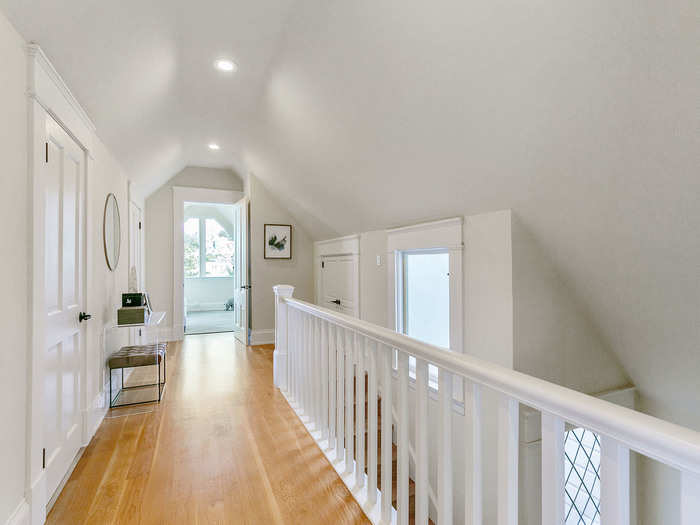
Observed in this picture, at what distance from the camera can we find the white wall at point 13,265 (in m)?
1.29

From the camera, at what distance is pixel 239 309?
17.3 ft

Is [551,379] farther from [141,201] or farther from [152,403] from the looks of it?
[141,201]

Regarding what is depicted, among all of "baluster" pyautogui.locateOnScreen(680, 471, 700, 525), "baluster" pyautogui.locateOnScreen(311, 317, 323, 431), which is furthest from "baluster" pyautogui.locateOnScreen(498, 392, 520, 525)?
"baluster" pyautogui.locateOnScreen(311, 317, 323, 431)

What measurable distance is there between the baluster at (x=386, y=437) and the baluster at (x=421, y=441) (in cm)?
20

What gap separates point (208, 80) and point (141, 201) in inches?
89.0

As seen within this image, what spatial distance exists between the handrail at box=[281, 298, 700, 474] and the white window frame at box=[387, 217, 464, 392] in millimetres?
1314

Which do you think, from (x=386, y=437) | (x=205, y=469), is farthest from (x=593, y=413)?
(x=205, y=469)

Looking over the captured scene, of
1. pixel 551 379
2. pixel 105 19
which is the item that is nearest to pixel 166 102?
pixel 105 19

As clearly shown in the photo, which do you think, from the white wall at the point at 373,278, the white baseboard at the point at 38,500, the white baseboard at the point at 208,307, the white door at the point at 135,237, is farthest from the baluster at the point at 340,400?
the white baseboard at the point at 208,307

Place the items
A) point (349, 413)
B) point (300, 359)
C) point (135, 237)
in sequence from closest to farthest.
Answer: point (349, 413)
point (300, 359)
point (135, 237)

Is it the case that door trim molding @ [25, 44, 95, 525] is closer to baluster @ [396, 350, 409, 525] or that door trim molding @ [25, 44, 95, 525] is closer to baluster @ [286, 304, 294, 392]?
baluster @ [396, 350, 409, 525]

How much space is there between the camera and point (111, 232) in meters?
2.91

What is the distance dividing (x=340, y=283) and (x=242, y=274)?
5.20 ft

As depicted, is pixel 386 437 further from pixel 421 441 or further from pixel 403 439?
pixel 421 441
